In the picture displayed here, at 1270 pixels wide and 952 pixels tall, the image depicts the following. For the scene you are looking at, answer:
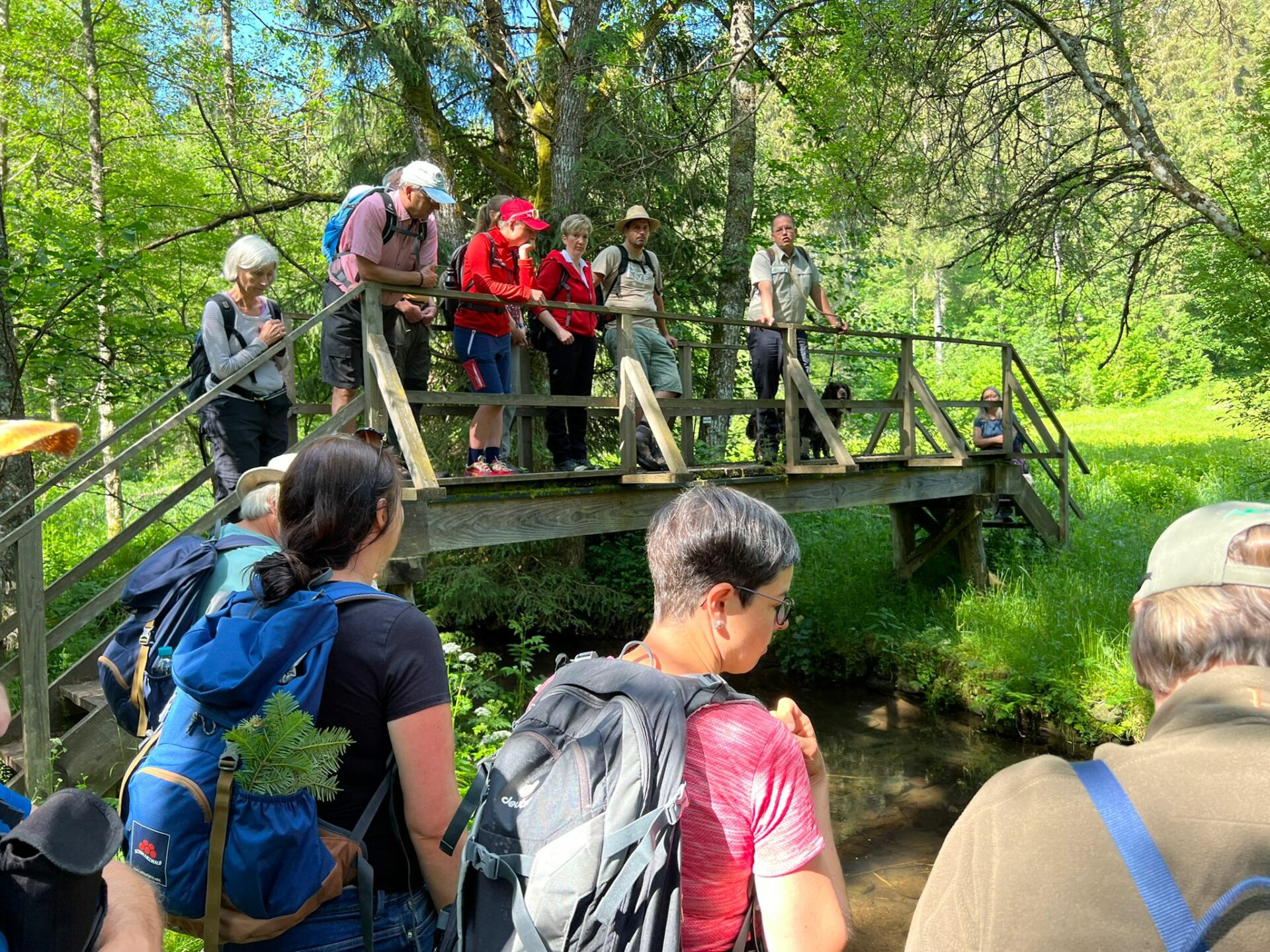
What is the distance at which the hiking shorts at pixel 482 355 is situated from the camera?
6.21 metres

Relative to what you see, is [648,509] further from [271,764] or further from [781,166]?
[781,166]

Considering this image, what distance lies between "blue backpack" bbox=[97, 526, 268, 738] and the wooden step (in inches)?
96.9

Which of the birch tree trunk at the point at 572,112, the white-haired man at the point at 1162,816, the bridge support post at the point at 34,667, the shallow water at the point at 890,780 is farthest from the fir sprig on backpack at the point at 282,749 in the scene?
the birch tree trunk at the point at 572,112

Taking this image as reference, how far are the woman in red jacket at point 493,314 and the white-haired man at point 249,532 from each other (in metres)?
3.11

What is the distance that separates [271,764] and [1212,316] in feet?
48.3

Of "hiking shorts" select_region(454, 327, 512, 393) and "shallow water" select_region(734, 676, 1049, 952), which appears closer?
"hiking shorts" select_region(454, 327, 512, 393)

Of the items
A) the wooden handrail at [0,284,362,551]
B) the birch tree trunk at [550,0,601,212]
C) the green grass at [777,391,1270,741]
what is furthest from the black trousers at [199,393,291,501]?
the birch tree trunk at [550,0,601,212]

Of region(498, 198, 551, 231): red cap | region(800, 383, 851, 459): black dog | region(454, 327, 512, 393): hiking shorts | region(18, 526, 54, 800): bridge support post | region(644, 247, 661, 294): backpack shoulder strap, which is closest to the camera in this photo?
region(18, 526, 54, 800): bridge support post

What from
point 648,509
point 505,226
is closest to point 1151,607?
point 505,226

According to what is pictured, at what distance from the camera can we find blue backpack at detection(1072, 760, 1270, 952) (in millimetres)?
1115

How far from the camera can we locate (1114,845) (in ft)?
3.82

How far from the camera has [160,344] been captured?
10.5m

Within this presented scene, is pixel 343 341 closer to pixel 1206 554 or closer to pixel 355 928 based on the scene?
pixel 355 928

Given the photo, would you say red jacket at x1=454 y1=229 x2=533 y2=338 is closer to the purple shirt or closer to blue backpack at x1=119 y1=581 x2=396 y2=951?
the purple shirt
